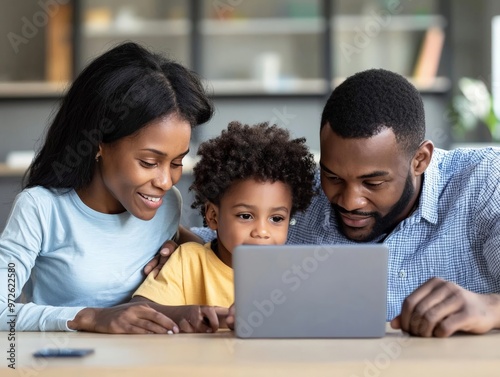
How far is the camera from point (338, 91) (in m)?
1.94

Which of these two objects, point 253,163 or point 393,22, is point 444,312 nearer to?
point 253,163

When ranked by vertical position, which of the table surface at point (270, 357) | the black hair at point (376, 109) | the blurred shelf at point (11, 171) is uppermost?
the black hair at point (376, 109)

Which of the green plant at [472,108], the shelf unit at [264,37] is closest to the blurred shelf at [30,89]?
the shelf unit at [264,37]

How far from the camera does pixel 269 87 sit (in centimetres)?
555

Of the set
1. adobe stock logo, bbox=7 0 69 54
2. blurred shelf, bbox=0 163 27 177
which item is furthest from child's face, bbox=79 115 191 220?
adobe stock logo, bbox=7 0 69 54

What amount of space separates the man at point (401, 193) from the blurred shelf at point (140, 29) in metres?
3.62

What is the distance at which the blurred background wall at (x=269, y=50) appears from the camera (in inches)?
217

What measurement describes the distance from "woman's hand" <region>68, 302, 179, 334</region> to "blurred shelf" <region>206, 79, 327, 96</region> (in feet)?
13.4

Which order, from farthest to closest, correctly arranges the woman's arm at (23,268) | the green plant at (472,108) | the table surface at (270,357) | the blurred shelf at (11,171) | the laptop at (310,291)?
the green plant at (472,108)
the blurred shelf at (11,171)
the woman's arm at (23,268)
the laptop at (310,291)
the table surface at (270,357)

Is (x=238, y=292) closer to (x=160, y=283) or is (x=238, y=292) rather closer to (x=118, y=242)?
(x=160, y=283)

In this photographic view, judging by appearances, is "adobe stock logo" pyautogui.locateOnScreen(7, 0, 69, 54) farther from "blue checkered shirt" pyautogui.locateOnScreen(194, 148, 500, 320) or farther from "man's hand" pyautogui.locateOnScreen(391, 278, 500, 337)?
"man's hand" pyautogui.locateOnScreen(391, 278, 500, 337)

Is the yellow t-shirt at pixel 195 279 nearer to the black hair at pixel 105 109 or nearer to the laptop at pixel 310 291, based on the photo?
the black hair at pixel 105 109

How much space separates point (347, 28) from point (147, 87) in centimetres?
388

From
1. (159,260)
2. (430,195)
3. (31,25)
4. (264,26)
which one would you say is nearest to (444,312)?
(430,195)
